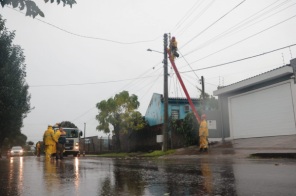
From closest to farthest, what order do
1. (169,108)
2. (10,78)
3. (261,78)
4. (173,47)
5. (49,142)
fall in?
(49,142) → (261,78) → (173,47) → (10,78) → (169,108)

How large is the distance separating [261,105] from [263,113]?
0.54 metres

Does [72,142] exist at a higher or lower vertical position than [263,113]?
lower

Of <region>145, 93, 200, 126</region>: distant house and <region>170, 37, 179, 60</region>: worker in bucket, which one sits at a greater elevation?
<region>170, 37, 179, 60</region>: worker in bucket

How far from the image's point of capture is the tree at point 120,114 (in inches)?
1219

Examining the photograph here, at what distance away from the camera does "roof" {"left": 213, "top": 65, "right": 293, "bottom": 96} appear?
57.6 feet

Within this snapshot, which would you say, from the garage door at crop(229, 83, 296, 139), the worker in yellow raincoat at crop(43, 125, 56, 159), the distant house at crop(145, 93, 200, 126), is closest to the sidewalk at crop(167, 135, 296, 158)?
the garage door at crop(229, 83, 296, 139)

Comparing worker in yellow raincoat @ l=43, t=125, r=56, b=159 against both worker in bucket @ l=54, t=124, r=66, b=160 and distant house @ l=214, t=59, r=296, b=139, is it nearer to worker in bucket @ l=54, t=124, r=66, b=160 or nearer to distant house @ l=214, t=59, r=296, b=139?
worker in bucket @ l=54, t=124, r=66, b=160

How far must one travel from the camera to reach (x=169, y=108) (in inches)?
1566

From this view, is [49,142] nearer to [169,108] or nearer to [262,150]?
[262,150]

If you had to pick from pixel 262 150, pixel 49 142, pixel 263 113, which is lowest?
pixel 262 150

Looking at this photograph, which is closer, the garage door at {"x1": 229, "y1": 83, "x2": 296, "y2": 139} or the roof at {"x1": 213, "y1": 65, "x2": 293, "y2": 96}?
the roof at {"x1": 213, "y1": 65, "x2": 293, "y2": 96}

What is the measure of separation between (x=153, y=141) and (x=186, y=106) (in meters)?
13.4

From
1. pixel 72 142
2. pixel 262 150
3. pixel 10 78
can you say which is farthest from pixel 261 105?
pixel 10 78

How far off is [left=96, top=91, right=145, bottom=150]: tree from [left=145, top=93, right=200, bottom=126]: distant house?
22.9ft
